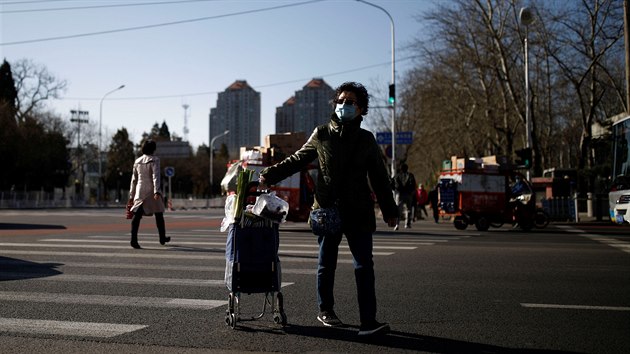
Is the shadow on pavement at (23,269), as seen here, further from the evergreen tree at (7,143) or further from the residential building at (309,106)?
the residential building at (309,106)

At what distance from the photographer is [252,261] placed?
551 centimetres

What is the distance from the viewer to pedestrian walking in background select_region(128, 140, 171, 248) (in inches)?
471

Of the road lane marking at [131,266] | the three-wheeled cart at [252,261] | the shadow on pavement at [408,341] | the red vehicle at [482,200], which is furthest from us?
the red vehicle at [482,200]

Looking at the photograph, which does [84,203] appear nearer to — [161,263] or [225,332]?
[161,263]

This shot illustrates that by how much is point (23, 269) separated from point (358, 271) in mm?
5517

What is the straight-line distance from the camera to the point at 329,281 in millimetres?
5539

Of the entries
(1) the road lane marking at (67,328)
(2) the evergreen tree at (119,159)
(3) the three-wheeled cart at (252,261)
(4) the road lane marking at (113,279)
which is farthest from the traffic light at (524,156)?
(2) the evergreen tree at (119,159)

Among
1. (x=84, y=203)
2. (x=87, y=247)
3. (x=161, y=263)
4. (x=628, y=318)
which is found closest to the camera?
(x=628, y=318)

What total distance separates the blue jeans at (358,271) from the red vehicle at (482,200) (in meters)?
15.5

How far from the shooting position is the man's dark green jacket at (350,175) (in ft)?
17.6

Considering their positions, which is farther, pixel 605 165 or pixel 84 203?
pixel 84 203

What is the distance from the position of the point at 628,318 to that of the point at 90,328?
4547 mm

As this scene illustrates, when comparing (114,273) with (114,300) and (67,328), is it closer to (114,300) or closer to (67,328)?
(114,300)

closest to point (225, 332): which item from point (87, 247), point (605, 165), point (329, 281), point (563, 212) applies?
point (329, 281)
